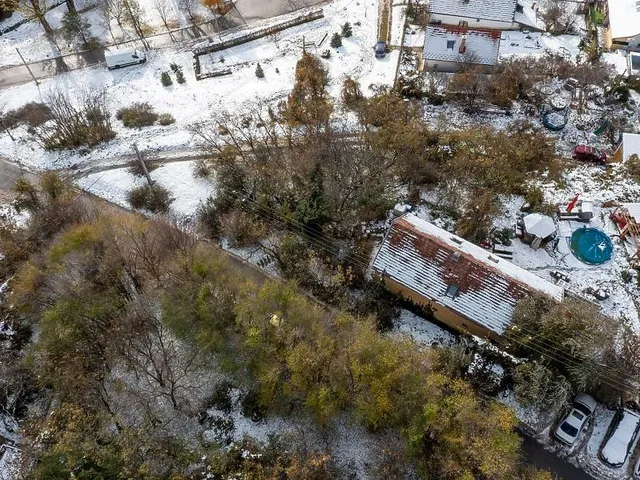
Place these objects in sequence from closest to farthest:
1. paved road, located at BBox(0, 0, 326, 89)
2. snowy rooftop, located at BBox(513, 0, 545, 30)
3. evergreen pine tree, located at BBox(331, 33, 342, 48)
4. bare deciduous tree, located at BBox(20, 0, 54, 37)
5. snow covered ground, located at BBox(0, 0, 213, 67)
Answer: paved road, located at BBox(0, 0, 326, 89)
evergreen pine tree, located at BBox(331, 33, 342, 48)
snowy rooftop, located at BBox(513, 0, 545, 30)
bare deciduous tree, located at BBox(20, 0, 54, 37)
snow covered ground, located at BBox(0, 0, 213, 67)

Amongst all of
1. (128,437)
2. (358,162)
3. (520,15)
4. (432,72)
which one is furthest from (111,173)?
(520,15)

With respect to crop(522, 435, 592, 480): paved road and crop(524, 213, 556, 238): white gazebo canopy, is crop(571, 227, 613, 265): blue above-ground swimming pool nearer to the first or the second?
crop(524, 213, 556, 238): white gazebo canopy

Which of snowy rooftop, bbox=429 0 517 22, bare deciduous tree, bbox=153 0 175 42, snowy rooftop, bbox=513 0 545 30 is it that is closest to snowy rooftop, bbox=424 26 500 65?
snowy rooftop, bbox=429 0 517 22

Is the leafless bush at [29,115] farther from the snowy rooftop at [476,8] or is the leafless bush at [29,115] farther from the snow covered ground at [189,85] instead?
the snowy rooftop at [476,8]

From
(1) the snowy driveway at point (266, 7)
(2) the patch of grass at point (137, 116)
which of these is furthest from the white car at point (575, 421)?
(1) the snowy driveway at point (266, 7)

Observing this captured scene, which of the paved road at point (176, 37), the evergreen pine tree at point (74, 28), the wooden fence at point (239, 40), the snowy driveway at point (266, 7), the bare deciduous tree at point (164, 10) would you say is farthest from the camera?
the snowy driveway at point (266, 7)

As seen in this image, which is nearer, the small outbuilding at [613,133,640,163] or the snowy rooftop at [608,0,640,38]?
the small outbuilding at [613,133,640,163]

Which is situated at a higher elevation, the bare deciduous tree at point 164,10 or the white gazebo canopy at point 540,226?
the bare deciduous tree at point 164,10

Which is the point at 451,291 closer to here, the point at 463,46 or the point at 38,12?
the point at 463,46
